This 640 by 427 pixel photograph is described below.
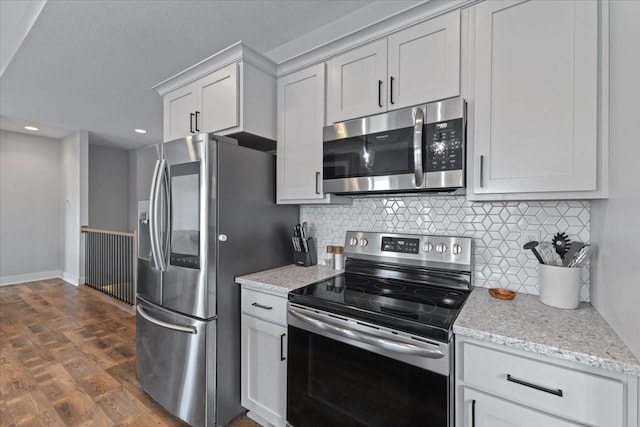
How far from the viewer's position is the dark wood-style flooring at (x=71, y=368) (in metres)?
1.85

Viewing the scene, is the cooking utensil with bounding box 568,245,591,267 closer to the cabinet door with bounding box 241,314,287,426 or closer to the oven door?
the oven door

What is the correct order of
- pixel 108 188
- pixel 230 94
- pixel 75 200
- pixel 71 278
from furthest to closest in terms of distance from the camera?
pixel 108 188, pixel 71 278, pixel 75 200, pixel 230 94

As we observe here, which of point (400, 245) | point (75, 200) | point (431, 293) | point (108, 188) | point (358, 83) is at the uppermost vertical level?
point (358, 83)

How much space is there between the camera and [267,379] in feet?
5.42

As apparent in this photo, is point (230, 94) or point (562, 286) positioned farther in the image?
point (230, 94)

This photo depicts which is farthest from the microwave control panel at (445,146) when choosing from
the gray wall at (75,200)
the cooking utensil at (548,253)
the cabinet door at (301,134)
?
the gray wall at (75,200)

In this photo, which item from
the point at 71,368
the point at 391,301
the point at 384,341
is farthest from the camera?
the point at 71,368

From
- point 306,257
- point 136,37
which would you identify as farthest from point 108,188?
point 306,257

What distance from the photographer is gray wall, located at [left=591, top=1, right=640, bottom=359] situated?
0.88m

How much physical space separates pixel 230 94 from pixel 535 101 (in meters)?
1.68

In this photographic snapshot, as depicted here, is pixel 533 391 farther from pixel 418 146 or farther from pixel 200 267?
pixel 200 267

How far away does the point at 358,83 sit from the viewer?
1694 millimetres

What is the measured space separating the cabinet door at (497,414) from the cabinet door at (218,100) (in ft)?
6.12

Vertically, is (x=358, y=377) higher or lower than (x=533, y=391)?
lower
